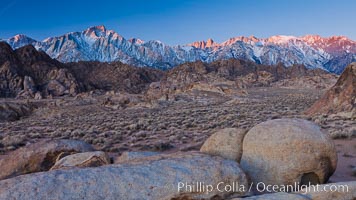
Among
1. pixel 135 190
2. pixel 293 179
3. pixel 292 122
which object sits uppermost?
pixel 292 122

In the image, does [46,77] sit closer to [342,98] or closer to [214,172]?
[342,98]

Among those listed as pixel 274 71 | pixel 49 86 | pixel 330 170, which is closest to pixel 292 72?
pixel 274 71

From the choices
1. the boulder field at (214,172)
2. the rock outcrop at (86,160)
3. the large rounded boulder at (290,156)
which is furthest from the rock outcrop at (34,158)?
the large rounded boulder at (290,156)

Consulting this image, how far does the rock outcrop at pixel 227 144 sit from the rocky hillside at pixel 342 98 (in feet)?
43.8

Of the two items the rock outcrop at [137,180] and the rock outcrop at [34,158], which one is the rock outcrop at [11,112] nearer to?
the rock outcrop at [34,158]

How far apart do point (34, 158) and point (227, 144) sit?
16.1 ft

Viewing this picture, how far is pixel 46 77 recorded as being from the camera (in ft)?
295

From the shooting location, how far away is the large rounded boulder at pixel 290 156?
616 cm

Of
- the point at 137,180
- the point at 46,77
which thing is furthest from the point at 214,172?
the point at 46,77

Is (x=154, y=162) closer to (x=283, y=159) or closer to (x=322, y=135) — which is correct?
(x=283, y=159)

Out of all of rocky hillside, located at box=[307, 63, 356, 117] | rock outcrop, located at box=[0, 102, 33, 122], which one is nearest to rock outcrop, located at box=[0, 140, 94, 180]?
rocky hillside, located at box=[307, 63, 356, 117]

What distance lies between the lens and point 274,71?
129 metres

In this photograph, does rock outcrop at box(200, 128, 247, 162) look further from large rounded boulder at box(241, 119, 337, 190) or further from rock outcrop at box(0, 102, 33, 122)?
rock outcrop at box(0, 102, 33, 122)

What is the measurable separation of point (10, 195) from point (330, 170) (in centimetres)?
570
